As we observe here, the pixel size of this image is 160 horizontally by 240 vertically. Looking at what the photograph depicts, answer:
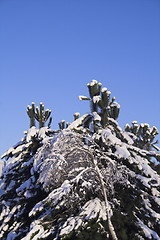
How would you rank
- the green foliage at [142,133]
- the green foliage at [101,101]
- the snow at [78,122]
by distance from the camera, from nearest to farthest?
the snow at [78,122]
the green foliage at [101,101]
the green foliage at [142,133]

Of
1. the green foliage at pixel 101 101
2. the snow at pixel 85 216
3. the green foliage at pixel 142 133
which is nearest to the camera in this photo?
the snow at pixel 85 216

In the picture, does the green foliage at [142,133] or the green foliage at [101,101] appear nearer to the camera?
the green foliage at [101,101]

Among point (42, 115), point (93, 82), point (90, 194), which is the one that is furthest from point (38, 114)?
point (90, 194)

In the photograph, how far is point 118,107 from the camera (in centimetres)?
1055

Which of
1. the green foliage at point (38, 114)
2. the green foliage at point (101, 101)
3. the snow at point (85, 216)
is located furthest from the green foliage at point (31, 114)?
the snow at point (85, 216)

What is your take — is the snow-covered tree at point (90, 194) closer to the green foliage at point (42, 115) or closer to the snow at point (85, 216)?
the snow at point (85, 216)

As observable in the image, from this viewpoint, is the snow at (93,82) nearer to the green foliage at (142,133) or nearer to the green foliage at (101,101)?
the green foliage at (101,101)

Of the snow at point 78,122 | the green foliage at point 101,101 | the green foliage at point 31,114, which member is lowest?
the snow at point 78,122

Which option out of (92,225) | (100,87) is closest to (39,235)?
(92,225)

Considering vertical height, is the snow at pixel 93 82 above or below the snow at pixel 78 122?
above

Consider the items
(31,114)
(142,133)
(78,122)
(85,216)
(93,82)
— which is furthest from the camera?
(142,133)

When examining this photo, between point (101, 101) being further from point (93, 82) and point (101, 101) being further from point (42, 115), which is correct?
point (42, 115)

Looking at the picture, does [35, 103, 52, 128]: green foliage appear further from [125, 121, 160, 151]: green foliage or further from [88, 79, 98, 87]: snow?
[125, 121, 160, 151]: green foliage

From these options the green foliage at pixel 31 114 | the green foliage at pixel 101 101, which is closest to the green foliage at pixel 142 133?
the green foliage at pixel 101 101
